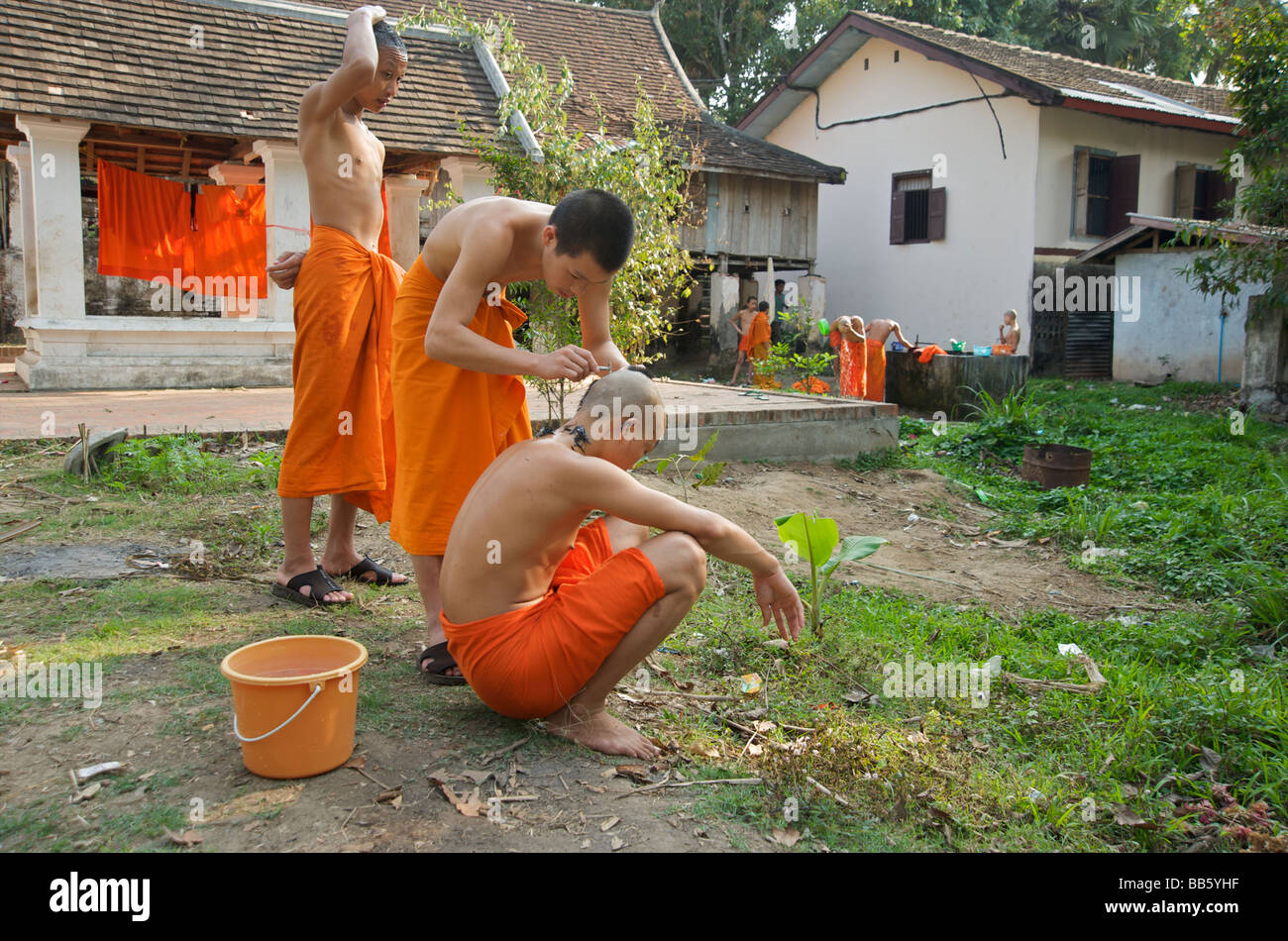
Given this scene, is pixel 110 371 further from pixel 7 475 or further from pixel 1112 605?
pixel 1112 605

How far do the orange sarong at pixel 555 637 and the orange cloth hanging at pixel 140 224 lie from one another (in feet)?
31.8

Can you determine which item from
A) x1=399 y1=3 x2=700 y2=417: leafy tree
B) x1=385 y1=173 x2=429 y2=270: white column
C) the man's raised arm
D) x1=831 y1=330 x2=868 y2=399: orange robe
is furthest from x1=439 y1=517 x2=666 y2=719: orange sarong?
x1=831 y1=330 x2=868 y2=399: orange robe

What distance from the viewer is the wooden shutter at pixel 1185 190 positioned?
1819 centimetres

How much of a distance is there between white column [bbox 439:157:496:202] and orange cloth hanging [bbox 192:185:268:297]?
2.24 meters

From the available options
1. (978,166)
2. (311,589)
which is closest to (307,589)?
(311,589)

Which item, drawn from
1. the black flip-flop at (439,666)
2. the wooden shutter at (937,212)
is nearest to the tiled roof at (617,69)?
the wooden shutter at (937,212)

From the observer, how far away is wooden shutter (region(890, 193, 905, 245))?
1869 cm

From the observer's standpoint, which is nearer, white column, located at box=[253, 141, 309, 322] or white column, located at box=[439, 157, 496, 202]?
white column, located at box=[253, 141, 309, 322]

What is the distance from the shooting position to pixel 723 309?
18.0m

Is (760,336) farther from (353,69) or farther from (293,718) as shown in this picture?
(293,718)

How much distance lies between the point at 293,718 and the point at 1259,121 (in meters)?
12.0

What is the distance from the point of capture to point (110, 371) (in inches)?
375

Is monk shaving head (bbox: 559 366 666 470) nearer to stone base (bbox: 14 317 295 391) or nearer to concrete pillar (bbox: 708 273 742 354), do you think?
stone base (bbox: 14 317 295 391)
